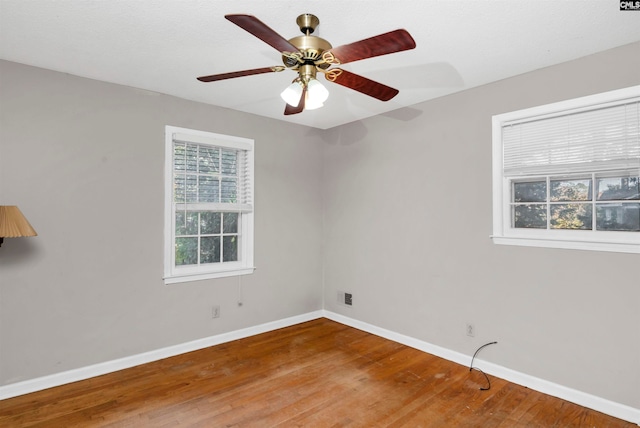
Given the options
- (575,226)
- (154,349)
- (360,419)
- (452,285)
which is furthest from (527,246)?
(154,349)

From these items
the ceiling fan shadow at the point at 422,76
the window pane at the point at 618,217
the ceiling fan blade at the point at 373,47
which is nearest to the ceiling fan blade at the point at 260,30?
the ceiling fan blade at the point at 373,47

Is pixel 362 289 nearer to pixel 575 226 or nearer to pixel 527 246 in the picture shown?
pixel 527 246

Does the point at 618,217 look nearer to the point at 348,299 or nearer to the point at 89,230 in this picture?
the point at 348,299

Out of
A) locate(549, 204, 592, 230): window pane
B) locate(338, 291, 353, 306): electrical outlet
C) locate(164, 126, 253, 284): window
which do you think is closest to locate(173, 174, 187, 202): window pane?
locate(164, 126, 253, 284): window

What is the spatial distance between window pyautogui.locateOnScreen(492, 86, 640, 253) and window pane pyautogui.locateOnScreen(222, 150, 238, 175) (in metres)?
2.72

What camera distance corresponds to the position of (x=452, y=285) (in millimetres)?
3361

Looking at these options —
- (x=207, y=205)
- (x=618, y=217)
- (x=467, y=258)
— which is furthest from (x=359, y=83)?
(x=207, y=205)

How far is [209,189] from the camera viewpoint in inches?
151

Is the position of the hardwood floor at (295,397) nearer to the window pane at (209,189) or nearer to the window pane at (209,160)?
the window pane at (209,189)

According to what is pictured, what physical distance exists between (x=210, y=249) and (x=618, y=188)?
368 centimetres

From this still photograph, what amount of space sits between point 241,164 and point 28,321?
94.4 inches

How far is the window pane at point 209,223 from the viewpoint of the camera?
A: 3.79 meters

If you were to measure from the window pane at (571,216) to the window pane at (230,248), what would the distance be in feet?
10.3

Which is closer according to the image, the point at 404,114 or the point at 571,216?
the point at 571,216
